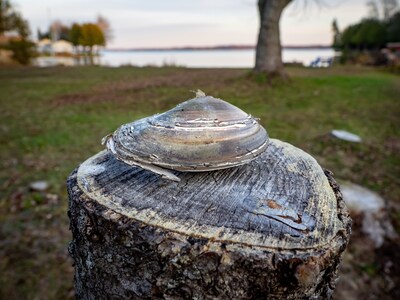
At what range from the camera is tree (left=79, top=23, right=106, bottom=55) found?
43.8 meters

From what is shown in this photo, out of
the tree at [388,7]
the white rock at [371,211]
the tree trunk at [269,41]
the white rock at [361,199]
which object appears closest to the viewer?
the white rock at [371,211]

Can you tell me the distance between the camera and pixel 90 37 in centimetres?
4481

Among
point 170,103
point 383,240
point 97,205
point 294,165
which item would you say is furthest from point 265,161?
point 170,103

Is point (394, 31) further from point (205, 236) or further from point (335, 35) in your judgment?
point (205, 236)

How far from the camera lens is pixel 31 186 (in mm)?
4051

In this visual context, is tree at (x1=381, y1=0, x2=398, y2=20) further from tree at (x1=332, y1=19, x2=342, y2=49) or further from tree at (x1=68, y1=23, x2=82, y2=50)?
tree at (x1=68, y1=23, x2=82, y2=50)

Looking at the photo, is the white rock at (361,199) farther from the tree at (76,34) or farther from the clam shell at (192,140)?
the tree at (76,34)

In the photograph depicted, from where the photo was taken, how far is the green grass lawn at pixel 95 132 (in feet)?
10.1

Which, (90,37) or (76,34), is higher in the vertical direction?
(76,34)

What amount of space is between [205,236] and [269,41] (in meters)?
11.7

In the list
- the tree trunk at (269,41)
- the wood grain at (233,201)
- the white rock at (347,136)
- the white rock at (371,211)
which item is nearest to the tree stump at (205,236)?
the wood grain at (233,201)

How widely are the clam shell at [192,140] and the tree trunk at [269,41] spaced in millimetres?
10929

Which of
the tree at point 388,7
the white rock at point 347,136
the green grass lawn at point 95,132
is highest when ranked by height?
the tree at point 388,7

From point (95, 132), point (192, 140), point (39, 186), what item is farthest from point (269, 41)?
point (192, 140)
